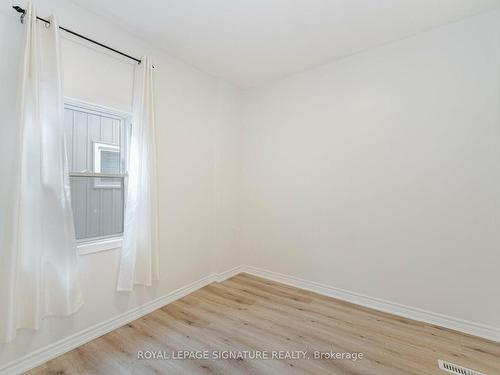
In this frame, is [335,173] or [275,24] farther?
[335,173]

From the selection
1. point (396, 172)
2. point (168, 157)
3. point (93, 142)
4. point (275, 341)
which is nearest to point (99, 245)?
point (93, 142)

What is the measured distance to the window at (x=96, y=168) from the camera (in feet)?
6.81

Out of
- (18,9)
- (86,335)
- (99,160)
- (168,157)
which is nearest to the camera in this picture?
(18,9)

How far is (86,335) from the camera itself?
2.03 meters

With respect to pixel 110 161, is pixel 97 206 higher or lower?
lower

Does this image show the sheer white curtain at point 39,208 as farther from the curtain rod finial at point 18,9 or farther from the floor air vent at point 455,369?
the floor air vent at point 455,369

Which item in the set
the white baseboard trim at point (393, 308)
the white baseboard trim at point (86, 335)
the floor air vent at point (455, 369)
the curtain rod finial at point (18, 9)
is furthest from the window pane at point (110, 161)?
the floor air vent at point (455, 369)

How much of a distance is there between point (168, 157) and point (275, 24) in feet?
5.47

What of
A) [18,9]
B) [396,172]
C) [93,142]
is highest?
[18,9]

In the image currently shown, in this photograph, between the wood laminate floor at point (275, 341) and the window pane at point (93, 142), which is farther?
the window pane at point (93, 142)

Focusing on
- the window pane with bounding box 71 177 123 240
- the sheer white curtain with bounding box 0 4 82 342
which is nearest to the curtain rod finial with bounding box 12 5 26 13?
the sheer white curtain with bounding box 0 4 82 342

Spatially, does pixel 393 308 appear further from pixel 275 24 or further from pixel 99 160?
Answer: pixel 99 160

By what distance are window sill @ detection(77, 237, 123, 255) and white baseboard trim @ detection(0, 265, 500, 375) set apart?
64 cm

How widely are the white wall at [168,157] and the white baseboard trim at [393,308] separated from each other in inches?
35.0
